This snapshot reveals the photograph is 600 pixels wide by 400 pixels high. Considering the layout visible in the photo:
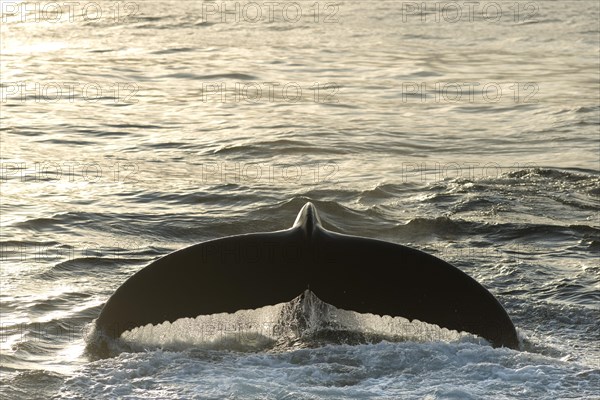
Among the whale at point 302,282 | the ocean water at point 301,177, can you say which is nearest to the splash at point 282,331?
the ocean water at point 301,177

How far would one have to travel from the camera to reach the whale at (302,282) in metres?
6.07

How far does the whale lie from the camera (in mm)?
6074

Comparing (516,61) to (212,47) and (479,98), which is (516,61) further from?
(212,47)

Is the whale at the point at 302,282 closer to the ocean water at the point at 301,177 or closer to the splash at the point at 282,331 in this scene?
the ocean water at the point at 301,177

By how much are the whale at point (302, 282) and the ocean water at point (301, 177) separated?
0.11m

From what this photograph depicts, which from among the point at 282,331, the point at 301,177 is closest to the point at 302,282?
the point at 282,331

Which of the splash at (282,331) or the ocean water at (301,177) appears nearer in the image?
the ocean water at (301,177)

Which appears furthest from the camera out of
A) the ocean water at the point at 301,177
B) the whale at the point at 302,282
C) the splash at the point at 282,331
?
the splash at the point at 282,331

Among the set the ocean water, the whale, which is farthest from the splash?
the whale

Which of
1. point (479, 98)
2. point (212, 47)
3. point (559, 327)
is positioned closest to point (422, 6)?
point (212, 47)

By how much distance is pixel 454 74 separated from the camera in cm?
1864

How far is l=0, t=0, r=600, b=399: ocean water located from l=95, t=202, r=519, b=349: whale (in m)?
0.11

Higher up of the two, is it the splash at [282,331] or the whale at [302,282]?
the whale at [302,282]

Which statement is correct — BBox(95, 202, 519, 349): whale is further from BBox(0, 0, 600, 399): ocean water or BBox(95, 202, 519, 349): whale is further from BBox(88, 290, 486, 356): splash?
→ BBox(88, 290, 486, 356): splash
